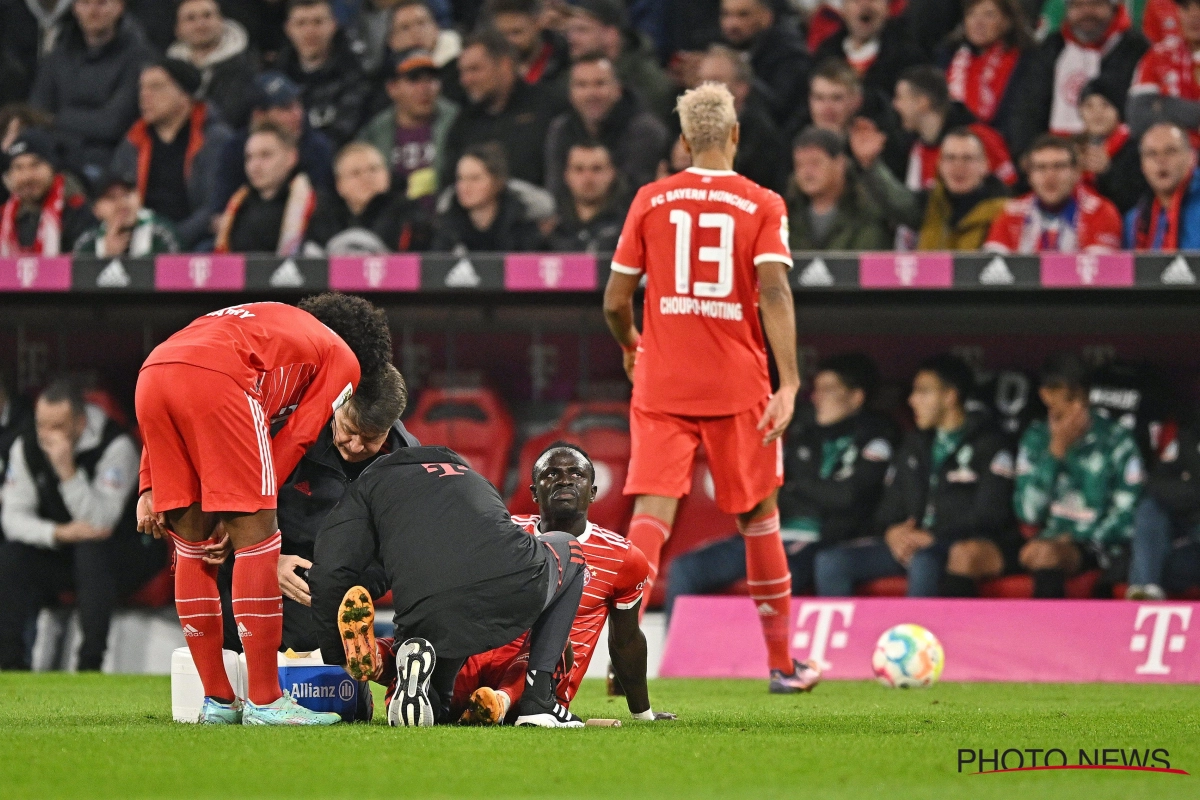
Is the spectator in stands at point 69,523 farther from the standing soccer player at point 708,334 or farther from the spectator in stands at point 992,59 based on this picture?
the spectator in stands at point 992,59

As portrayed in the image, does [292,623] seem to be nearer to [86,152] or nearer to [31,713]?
[31,713]

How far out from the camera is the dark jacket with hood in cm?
833

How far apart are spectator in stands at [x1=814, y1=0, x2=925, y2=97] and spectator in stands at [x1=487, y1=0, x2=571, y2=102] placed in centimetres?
161

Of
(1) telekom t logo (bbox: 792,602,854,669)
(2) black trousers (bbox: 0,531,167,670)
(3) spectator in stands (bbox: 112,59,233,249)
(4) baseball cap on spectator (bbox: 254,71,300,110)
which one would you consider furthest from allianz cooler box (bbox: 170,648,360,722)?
(4) baseball cap on spectator (bbox: 254,71,300,110)

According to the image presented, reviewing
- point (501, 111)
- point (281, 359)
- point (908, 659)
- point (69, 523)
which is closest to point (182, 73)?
point (501, 111)

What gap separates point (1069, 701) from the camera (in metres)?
5.81

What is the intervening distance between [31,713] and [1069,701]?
11.7 feet

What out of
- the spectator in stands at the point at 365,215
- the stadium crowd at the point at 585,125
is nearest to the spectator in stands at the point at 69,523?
the stadium crowd at the point at 585,125

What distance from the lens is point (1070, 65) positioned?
9336mm

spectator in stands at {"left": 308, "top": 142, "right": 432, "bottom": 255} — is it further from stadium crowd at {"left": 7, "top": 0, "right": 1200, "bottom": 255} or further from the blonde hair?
the blonde hair

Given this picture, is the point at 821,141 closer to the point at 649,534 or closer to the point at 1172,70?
the point at 1172,70

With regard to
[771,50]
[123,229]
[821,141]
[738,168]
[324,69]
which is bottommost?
[123,229]

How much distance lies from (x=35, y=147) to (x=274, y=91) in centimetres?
145

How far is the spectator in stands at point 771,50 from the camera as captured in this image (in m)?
9.48
